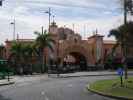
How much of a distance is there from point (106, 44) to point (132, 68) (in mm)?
8161

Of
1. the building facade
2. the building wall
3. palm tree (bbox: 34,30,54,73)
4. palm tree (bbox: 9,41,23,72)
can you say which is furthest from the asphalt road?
the building facade

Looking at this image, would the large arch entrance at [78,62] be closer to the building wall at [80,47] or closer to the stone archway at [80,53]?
the stone archway at [80,53]

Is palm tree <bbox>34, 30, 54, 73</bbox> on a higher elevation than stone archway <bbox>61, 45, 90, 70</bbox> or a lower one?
higher

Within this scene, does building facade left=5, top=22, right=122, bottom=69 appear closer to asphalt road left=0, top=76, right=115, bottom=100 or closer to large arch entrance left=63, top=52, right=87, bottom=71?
large arch entrance left=63, top=52, right=87, bottom=71

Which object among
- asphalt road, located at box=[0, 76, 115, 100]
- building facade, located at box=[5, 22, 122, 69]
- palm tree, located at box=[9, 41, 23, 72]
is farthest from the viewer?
building facade, located at box=[5, 22, 122, 69]

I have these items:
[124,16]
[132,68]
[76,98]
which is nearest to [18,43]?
[132,68]

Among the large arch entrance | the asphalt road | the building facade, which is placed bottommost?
the asphalt road

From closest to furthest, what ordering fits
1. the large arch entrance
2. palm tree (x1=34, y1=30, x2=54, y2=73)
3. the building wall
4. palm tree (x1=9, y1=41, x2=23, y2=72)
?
palm tree (x1=9, y1=41, x2=23, y2=72), palm tree (x1=34, y1=30, x2=54, y2=73), the building wall, the large arch entrance

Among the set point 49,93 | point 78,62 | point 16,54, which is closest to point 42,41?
point 16,54

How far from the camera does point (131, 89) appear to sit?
1264 inches

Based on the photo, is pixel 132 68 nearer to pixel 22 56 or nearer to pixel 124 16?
pixel 22 56

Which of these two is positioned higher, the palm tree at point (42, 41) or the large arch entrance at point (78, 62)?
the palm tree at point (42, 41)

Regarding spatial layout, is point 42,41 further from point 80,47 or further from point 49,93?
point 49,93

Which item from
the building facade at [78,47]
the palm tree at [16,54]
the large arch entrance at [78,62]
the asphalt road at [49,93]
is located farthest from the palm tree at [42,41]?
the asphalt road at [49,93]
